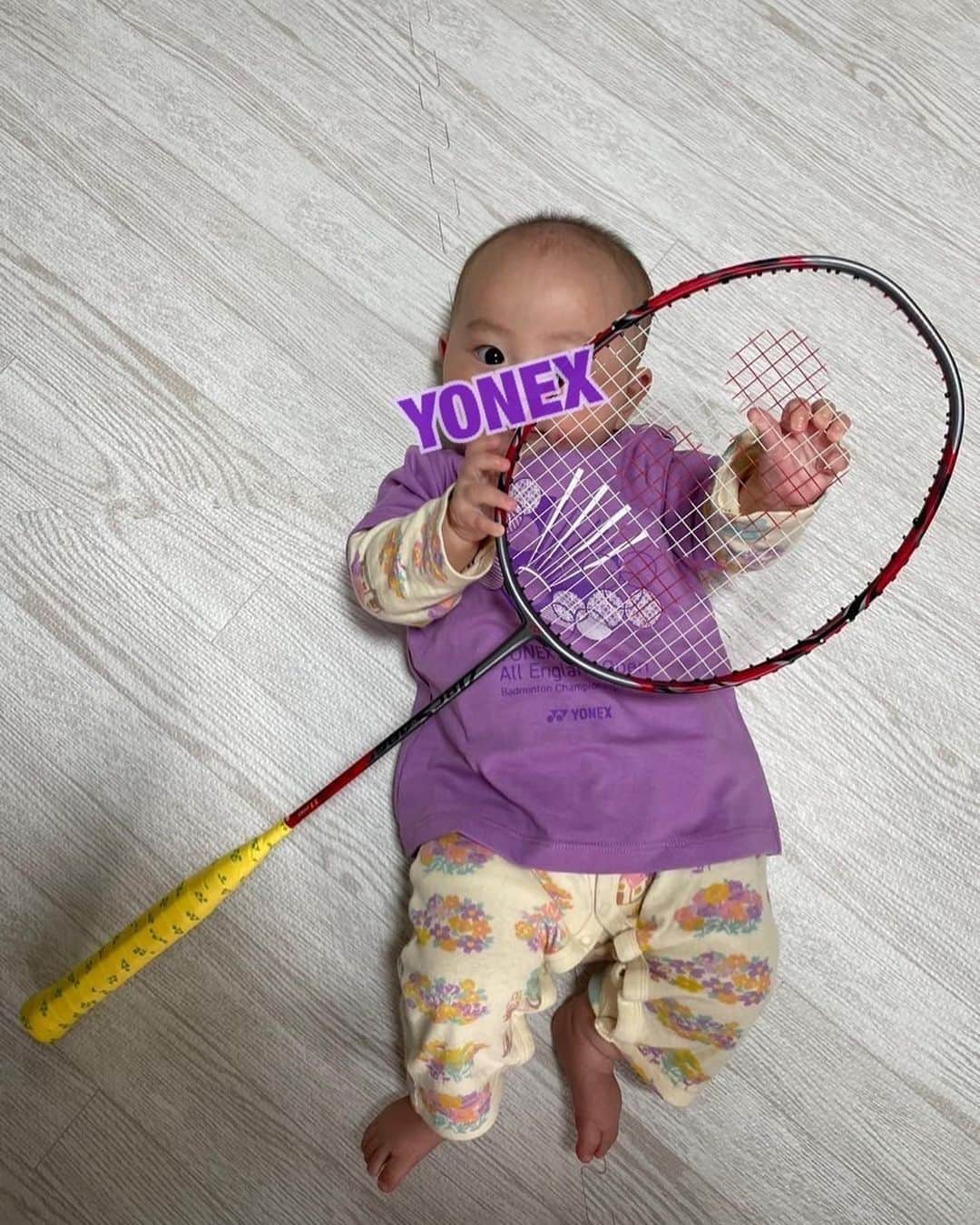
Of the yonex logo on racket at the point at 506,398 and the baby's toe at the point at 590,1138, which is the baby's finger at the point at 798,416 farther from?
the baby's toe at the point at 590,1138

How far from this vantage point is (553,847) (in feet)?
2.62

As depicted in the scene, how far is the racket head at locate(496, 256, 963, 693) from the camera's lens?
2.38 ft

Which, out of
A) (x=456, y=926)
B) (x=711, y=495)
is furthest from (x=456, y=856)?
(x=711, y=495)

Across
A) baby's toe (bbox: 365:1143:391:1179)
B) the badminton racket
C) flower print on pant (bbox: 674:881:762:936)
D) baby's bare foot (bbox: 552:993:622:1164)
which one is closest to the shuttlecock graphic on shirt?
the badminton racket

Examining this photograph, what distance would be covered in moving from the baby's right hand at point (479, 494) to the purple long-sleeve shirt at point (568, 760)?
0.06m

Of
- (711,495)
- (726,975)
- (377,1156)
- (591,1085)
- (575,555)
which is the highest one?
(711,495)

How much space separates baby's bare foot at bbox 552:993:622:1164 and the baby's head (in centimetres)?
49

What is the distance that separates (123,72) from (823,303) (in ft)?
2.38

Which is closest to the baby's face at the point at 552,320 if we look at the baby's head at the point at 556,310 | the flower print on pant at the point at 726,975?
the baby's head at the point at 556,310

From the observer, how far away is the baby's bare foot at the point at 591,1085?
0.86 m

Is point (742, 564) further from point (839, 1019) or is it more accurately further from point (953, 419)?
point (839, 1019)

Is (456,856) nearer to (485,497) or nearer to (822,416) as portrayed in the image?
(485,497)

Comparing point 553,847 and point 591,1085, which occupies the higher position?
point 553,847

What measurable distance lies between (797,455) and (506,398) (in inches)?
8.7
